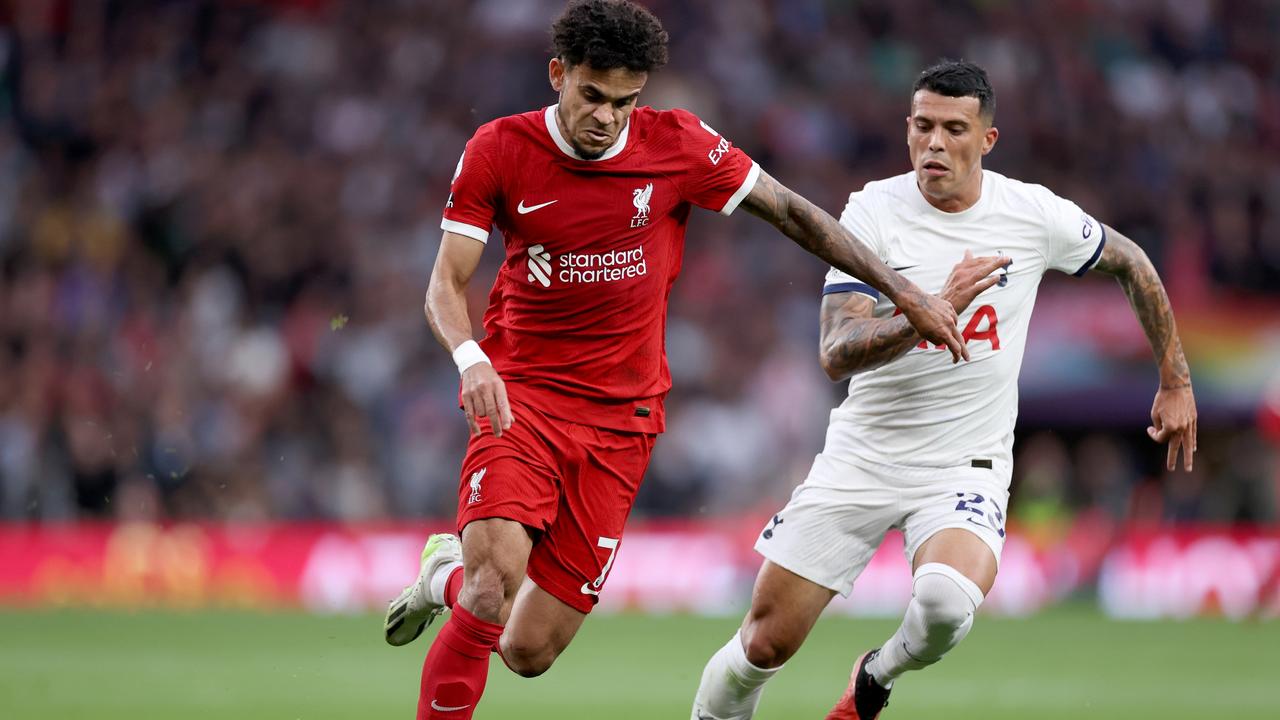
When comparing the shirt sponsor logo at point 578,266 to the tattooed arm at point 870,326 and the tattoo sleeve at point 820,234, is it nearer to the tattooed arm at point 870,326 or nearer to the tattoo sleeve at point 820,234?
the tattoo sleeve at point 820,234

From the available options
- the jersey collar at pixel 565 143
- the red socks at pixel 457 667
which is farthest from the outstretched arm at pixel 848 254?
the red socks at pixel 457 667

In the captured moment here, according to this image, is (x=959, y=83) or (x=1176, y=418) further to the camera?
(x=1176, y=418)

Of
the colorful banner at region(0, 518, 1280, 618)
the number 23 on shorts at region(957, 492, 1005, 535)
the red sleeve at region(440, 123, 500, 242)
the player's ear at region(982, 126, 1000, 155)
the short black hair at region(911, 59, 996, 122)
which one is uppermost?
the colorful banner at region(0, 518, 1280, 618)

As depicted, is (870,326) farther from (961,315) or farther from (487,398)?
(487,398)

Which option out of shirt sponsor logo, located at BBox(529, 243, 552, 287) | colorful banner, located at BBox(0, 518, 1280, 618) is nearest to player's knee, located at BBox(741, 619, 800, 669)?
shirt sponsor logo, located at BBox(529, 243, 552, 287)

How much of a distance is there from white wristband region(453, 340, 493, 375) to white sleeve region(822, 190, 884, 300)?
5.30 feet

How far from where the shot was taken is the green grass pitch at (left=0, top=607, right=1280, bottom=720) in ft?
33.0

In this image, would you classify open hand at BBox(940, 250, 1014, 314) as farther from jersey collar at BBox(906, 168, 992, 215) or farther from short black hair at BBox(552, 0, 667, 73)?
short black hair at BBox(552, 0, 667, 73)

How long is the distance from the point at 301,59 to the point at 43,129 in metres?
3.06

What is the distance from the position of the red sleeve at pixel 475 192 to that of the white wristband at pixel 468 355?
47 centimetres

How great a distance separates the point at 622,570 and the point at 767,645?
9636mm

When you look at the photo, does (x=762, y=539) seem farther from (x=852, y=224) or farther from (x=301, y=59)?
(x=301, y=59)

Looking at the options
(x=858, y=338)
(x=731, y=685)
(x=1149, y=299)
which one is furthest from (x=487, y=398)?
(x=1149, y=299)

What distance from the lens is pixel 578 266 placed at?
687 cm
